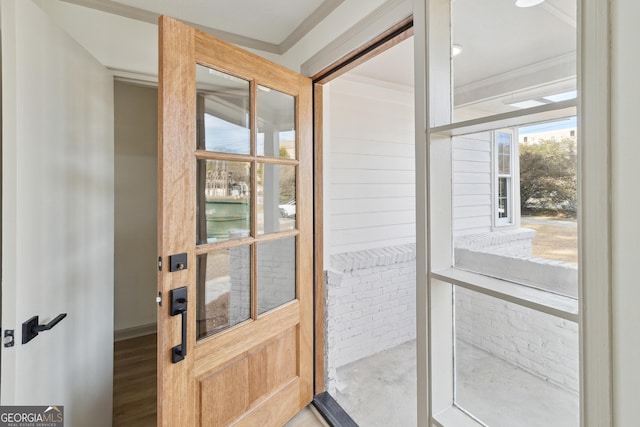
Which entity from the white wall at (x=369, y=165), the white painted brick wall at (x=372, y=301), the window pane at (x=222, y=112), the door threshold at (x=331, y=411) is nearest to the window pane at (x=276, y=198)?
the window pane at (x=222, y=112)

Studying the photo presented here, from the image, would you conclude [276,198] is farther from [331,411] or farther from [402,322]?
[402,322]

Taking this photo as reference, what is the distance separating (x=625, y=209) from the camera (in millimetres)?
621

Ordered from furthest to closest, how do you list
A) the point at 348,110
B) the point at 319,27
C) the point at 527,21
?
the point at 348,110, the point at 319,27, the point at 527,21

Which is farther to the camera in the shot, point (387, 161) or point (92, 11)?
point (387, 161)

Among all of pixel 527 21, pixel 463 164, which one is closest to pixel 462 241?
pixel 463 164

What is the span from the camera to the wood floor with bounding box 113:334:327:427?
1880mm

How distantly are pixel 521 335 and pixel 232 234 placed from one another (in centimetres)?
135

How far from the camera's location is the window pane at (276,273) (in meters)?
1.65

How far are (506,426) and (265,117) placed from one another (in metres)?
1.74

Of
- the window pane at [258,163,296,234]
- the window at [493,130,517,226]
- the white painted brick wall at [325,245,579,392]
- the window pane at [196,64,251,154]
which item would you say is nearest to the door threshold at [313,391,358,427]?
the white painted brick wall at [325,245,579,392]

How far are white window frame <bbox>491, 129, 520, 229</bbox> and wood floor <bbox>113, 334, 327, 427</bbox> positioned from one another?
1.62m

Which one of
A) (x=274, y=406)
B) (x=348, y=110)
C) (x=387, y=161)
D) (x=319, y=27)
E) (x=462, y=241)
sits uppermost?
(x=319, y=27)

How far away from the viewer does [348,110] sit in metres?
2.72

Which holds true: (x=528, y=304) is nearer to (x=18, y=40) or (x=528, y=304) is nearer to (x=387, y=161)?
(x=18, y=40)
